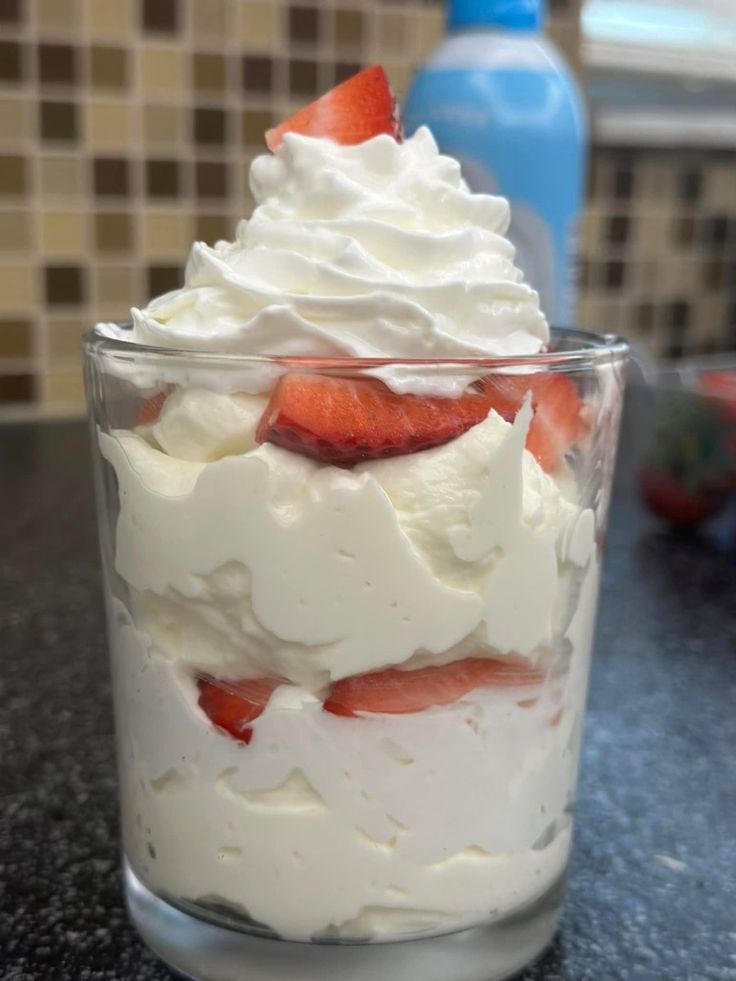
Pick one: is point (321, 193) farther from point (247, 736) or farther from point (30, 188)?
point (30, 188)

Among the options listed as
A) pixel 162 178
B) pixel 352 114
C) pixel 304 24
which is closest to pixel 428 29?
pixel 304 24

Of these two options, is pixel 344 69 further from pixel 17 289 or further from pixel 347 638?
pixel 347 638

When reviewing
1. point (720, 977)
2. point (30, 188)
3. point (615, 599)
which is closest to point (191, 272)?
point (720, 977)

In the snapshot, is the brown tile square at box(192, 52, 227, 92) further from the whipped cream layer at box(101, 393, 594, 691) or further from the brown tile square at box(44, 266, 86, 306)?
the whipped cream layer at box(101, 393, 594, 691)

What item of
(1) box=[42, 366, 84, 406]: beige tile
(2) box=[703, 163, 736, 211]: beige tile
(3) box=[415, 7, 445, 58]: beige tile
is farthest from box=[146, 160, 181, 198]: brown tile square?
(2) box=[703, 163, 736, 211]: beige tile

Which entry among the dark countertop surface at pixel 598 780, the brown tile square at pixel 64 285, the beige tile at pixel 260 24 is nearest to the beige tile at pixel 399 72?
the beige tile at pixel 260 24

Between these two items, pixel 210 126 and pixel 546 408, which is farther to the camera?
pixel 210 126
